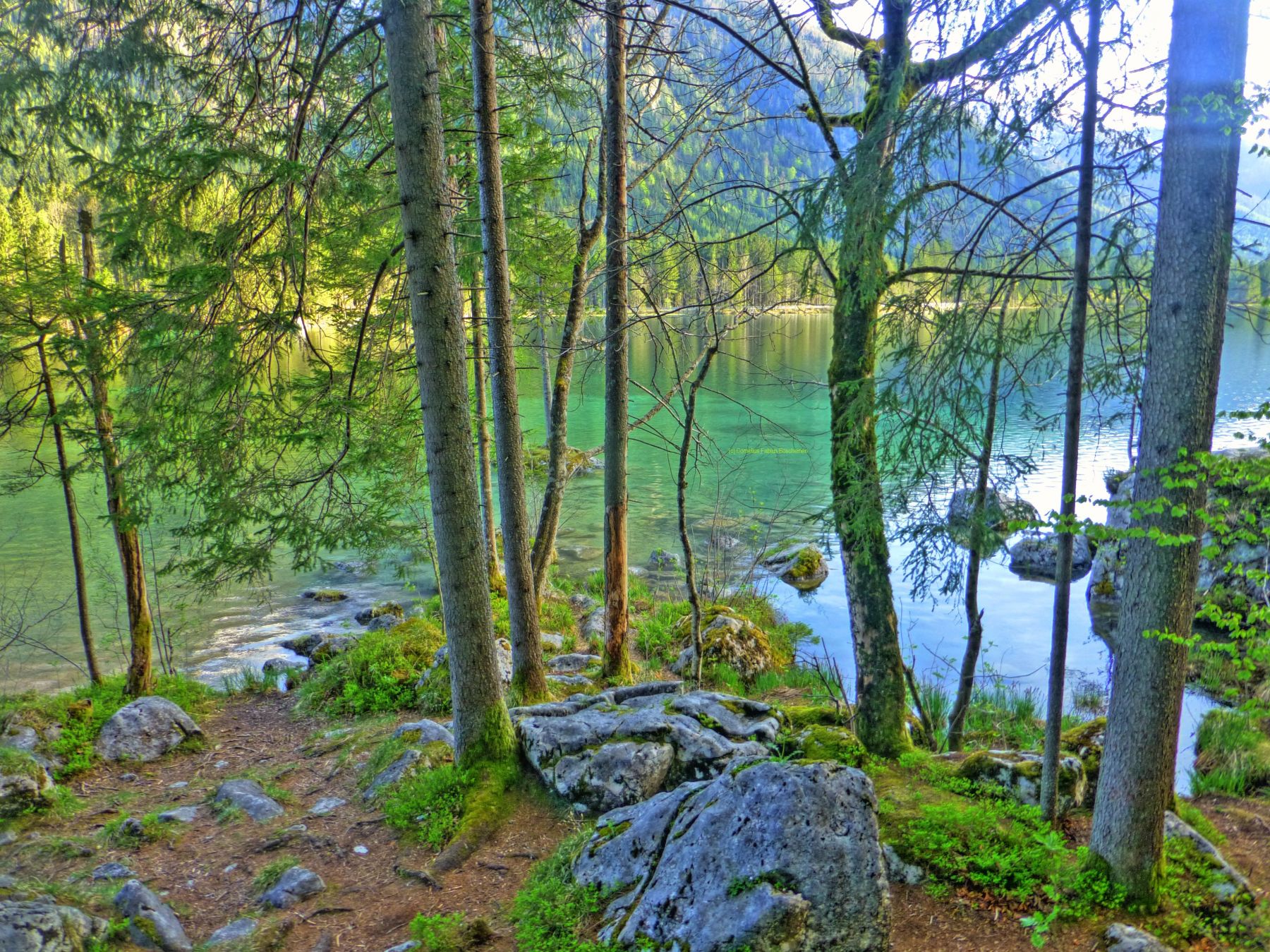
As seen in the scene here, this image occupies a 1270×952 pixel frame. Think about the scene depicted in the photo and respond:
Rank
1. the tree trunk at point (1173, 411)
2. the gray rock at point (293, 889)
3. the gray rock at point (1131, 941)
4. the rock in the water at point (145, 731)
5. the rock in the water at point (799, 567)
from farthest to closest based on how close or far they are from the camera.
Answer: the rock in the water at point (799, 567), the rock in the water at point (145, 731), the gray rock at point (293, 889), the gray rock at point (1131, 941), the tree trunk at point (1173, 411)

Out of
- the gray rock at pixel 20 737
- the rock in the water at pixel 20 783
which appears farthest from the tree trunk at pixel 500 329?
the gray rock at pixel 20 737

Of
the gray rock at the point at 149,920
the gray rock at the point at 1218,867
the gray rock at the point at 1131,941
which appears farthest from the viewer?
the gray rock at the point at 1218,867

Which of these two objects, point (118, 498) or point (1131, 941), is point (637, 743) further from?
point (118, 498)

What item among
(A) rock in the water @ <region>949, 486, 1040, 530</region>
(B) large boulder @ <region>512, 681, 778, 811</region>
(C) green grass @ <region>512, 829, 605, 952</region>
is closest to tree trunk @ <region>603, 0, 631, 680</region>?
(B) large boulder @ <region>512, 681, 778, 811</region>

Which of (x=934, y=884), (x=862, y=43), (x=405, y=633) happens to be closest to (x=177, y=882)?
(x=934, y=884)

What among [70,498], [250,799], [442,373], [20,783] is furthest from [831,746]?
[70,498]

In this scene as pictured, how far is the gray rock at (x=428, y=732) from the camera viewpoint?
6094mm

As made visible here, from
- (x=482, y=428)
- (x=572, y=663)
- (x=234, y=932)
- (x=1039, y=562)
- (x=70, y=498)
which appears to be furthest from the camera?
(x=1039, y=562)

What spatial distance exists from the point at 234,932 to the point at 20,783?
307 cm

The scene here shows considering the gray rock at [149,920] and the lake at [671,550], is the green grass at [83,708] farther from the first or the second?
the gray rock at [149,920]

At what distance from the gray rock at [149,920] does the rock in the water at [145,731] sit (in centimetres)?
360

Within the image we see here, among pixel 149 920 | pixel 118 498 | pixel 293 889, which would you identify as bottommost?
pixel 293 889

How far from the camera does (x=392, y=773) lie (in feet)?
18.7

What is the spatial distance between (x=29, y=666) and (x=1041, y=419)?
42.4ft
